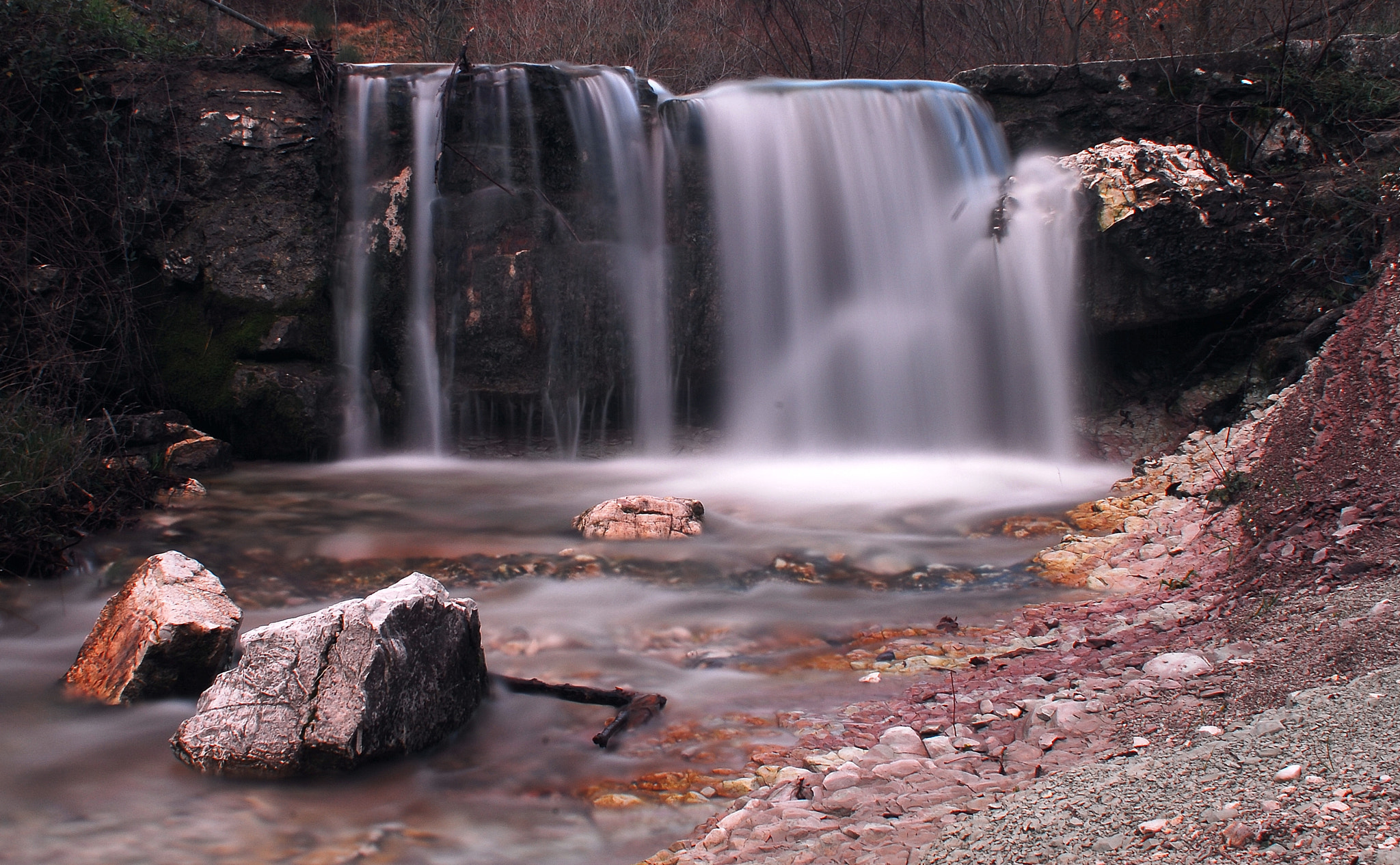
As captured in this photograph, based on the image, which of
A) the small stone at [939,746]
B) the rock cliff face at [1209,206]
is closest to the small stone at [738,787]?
the small stone at [939,746]

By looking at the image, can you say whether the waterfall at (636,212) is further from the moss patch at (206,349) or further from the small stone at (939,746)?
the small stone at (939,746)

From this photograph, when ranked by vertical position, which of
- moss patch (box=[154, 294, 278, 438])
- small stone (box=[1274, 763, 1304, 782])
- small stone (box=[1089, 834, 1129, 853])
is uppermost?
moss patch (box=[154, 294, 278, 438])

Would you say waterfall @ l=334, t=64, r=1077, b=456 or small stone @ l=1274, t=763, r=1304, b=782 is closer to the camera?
small stone @ l=1274, t=763, r=1304, b=782

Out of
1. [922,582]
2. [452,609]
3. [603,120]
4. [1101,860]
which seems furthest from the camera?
[603,120]

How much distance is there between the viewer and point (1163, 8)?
10.4 metres

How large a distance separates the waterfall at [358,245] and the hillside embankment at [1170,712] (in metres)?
5.10

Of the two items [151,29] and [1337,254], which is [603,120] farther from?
[1337,254]

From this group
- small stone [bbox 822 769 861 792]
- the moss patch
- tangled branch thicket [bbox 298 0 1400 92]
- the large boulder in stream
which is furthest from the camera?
tangled branch thicket [bbox 298 0 1400 92]

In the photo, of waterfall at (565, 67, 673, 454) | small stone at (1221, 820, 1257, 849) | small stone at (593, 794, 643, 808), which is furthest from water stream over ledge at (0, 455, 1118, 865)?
small stone at (1221, 820, 1257, 849)

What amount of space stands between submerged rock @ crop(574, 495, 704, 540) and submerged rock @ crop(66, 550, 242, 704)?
1.98m

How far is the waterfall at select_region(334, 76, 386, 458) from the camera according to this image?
691cm

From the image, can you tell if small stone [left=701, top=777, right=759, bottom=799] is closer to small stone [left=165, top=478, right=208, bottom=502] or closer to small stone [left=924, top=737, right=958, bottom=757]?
small stone [left=924, top=737, right=958, bottom=757]

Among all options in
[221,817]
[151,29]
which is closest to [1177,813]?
[221,817]

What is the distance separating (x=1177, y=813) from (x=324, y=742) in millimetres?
1908
